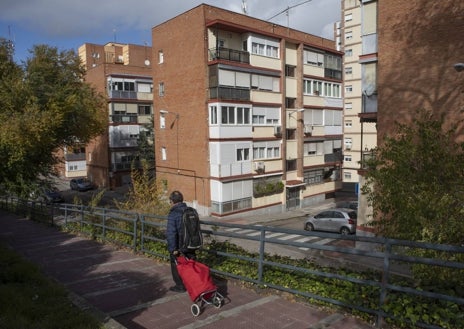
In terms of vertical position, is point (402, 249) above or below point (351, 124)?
below

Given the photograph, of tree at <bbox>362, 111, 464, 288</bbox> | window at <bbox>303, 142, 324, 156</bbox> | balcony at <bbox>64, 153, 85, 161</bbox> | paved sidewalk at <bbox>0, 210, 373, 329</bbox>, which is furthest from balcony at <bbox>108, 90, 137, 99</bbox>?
tree at <bbox>362, 111, 464, 288</bbox>

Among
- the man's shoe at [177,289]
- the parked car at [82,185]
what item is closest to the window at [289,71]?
the parked car at [82,185]

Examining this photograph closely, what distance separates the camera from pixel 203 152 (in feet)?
95.6

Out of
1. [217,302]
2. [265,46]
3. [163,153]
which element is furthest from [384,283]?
[163,153]

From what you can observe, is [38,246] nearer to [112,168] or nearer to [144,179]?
[144,179]

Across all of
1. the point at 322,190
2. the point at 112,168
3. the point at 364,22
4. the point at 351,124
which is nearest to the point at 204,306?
the point at 364,22

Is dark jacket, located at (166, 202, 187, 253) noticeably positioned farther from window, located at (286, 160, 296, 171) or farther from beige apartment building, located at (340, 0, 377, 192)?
beige apartment building, located at (340, 0, 377, 192)

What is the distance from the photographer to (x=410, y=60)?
16469 mm

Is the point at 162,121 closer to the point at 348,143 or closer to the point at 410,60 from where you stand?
the point at 410,60

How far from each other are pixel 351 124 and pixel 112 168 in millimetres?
28127

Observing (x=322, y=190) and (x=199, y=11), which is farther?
(x=322, y=190)

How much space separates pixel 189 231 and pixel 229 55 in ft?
81.0

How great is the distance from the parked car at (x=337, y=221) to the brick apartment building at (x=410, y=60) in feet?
13.7

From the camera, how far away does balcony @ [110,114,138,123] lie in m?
42.4
